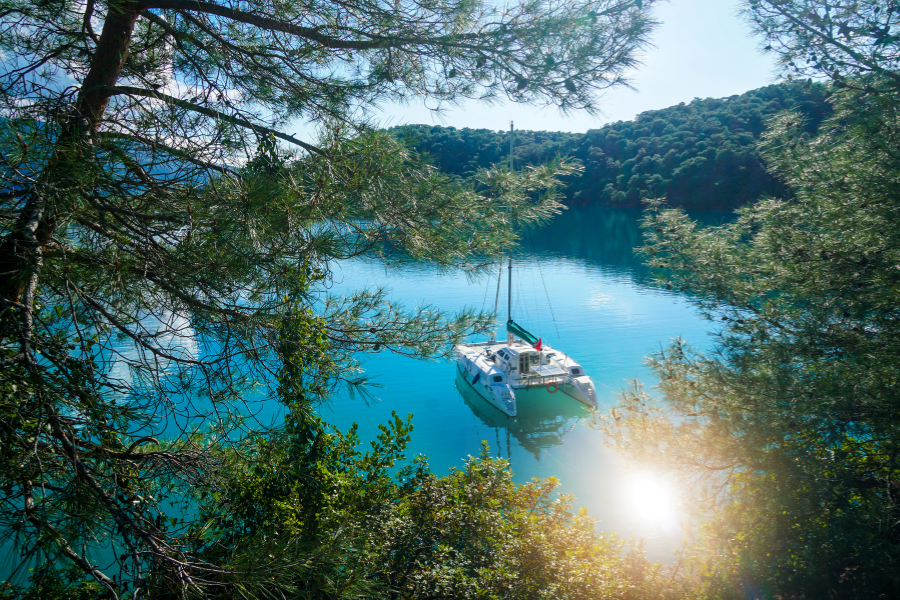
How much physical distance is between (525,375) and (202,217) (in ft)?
33.3

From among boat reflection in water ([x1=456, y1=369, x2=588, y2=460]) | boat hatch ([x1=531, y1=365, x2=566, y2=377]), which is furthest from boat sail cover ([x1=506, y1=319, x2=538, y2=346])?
boat reflection in water ([x1=456, y1=369, x2=588, y2=460])

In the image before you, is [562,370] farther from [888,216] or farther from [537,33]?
[537,33]

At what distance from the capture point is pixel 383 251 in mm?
2635

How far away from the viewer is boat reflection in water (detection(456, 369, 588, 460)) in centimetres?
1070

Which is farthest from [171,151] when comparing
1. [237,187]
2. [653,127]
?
[653,127]

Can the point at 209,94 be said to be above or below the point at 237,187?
above

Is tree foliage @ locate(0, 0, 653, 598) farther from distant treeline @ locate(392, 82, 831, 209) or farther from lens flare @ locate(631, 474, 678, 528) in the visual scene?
distant treeline @ locate(392, 82, 831, 209)

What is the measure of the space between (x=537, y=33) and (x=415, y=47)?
2.09 ft

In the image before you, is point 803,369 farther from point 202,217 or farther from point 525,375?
point 525,375

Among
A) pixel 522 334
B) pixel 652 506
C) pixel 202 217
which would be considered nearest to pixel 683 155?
pixel 522 334

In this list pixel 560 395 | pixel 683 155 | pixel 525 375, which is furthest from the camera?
pixel 683 155

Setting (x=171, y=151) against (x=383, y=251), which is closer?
(x=171, y=151)

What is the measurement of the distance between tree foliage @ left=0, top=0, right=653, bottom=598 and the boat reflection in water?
8174mm

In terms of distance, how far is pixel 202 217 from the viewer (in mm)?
1721
